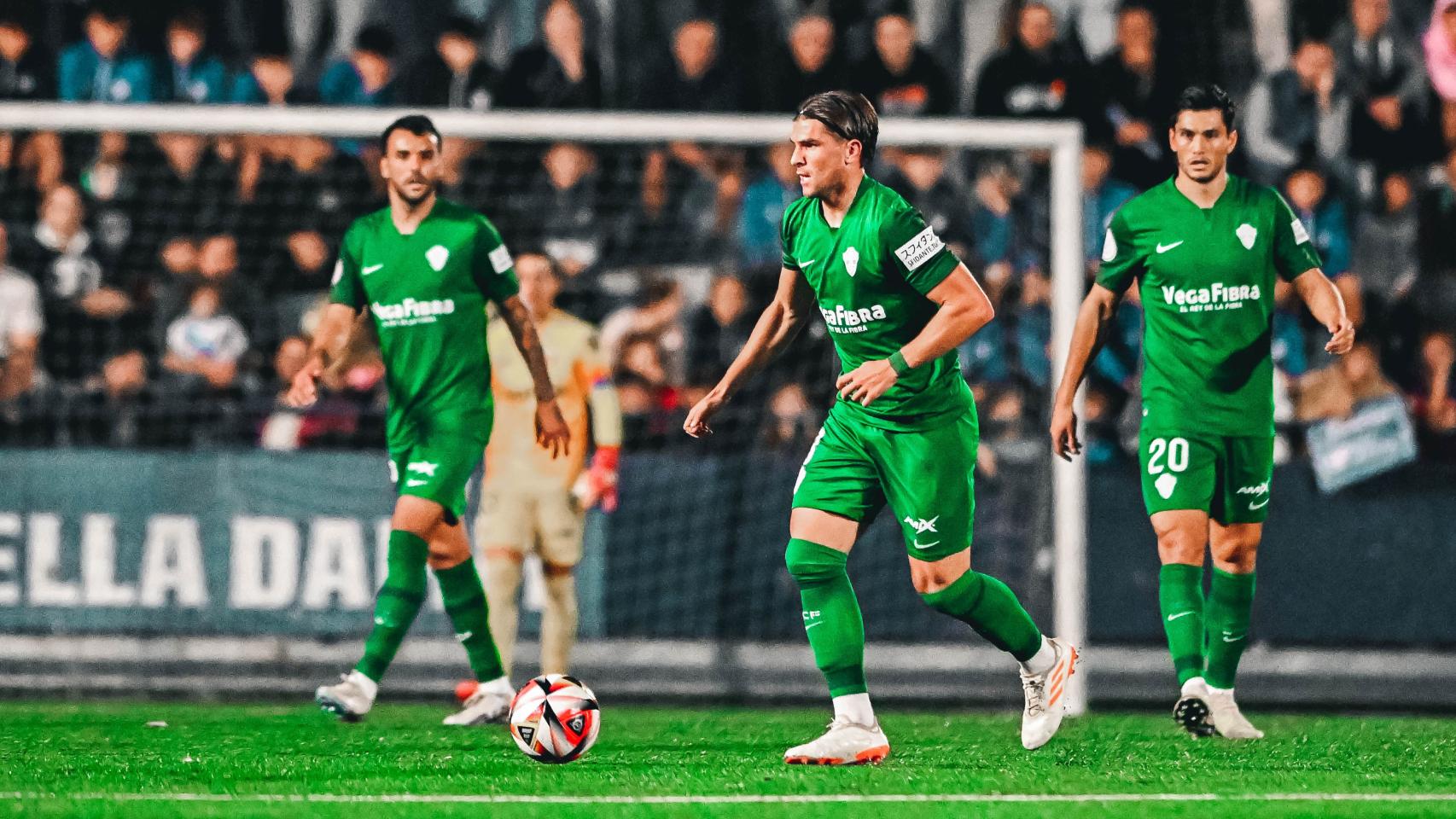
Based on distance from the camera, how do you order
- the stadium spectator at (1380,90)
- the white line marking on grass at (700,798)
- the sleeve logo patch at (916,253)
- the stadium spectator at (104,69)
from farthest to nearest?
the stadium spectator at (1380,90) < the stadium spectator at (104,69) < the sleeve logo patch at (916,253) < the white line marking on grass at (700,798)

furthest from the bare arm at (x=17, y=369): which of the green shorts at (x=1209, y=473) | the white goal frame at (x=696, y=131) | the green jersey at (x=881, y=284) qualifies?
the green shorts at (x=1209, y=473)

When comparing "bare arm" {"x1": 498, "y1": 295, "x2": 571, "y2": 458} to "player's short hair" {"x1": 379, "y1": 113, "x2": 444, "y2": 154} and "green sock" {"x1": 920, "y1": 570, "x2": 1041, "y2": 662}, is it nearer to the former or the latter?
"player's short hair" {"x1": 379, "y1": 113, "x2": 444, "y2": 154}

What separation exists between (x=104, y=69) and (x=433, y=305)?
16.0 feet

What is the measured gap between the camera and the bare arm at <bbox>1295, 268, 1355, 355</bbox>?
689 centimetres

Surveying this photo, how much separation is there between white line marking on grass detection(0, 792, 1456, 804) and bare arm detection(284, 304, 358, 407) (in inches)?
88.8

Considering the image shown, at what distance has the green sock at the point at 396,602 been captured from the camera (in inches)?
302

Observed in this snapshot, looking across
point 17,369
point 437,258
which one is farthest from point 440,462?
point 17,369

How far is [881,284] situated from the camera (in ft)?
20.2

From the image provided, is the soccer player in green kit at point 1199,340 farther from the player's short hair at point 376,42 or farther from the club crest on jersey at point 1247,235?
the player's short hair at point 376,42

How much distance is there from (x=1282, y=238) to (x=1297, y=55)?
18.3 feet

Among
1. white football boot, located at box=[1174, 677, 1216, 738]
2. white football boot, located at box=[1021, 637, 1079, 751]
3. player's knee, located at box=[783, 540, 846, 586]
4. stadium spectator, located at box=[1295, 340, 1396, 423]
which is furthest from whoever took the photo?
stadium spectator, located at box=[1295, 340, 1396, 423]

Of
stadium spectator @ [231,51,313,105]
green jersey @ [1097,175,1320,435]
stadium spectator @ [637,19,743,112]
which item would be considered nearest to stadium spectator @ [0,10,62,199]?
stadium spectator @ [231,51,313,105]

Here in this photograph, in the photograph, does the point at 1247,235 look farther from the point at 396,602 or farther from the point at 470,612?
the point at 396,602

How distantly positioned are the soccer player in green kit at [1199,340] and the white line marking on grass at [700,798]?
1.71m
